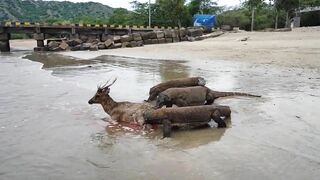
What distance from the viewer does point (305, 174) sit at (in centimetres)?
434

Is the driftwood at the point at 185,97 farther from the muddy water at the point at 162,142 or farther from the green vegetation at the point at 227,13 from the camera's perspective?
the green vegetation at the point at 227,13

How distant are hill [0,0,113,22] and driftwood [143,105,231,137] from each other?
363 ft

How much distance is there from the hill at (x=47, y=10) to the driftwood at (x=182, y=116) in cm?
11070

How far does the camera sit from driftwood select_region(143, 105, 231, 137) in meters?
6.06

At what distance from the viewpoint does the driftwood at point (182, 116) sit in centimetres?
606

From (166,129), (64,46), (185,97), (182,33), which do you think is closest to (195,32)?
(182,33)

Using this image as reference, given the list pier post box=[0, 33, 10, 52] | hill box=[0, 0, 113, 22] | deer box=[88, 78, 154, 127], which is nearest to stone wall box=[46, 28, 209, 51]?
pier post box=[0, 33, 10, 52]

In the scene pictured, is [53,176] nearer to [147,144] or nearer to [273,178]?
[147,144]

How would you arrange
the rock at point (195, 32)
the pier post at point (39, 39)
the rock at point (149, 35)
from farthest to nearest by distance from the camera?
1. the pier post at point (39, 39)
2. the rock at point (195, 32)
3. the rock at point (149, 35)

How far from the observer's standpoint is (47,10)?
432 ft

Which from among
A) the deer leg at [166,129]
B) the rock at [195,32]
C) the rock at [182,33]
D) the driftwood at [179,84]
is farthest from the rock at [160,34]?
the deer leg at [166,129]

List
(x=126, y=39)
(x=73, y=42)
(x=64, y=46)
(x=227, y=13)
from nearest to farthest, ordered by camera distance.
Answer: (x=126, y=39) → (x=64, y=46) → (x=73, y=42) → (x=227, y=13)

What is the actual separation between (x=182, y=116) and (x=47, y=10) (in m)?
133

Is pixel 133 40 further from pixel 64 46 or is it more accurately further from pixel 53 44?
pixel 53 44
